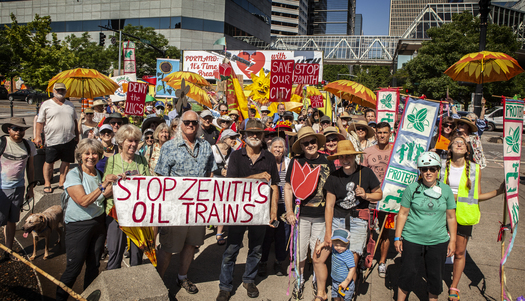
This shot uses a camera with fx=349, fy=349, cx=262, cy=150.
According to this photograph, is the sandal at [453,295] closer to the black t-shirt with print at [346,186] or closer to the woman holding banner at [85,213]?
the black t-shirt with print at [346,186]

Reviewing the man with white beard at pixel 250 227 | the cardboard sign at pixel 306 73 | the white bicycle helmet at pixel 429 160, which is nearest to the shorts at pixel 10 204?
the man with white beard at pixel 250 227

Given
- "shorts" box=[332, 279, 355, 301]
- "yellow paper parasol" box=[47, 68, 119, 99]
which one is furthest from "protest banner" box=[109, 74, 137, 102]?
"shorts" box=[332, 279, 355, 301]

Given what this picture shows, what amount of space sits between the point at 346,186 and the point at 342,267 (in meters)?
0.80

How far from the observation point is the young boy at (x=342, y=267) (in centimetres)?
339

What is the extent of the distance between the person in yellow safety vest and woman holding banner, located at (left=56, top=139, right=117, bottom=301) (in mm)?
3600

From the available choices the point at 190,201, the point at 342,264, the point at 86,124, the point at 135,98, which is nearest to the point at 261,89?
the point at 135,98

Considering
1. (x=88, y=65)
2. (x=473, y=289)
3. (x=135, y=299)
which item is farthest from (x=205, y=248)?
(x=88, y=65)

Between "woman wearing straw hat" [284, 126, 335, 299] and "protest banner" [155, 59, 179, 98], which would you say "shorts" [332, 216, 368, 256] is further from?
"protest banner" [155, 59, 179, 98]

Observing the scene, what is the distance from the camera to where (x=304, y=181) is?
12.4 feet

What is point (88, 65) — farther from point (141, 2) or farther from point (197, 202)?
point (197, 202)

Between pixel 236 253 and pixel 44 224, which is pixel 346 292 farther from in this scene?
pixel 44 224

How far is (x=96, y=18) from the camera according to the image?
1713 inches

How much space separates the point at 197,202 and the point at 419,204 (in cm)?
226

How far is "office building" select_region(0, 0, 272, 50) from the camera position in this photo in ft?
134
